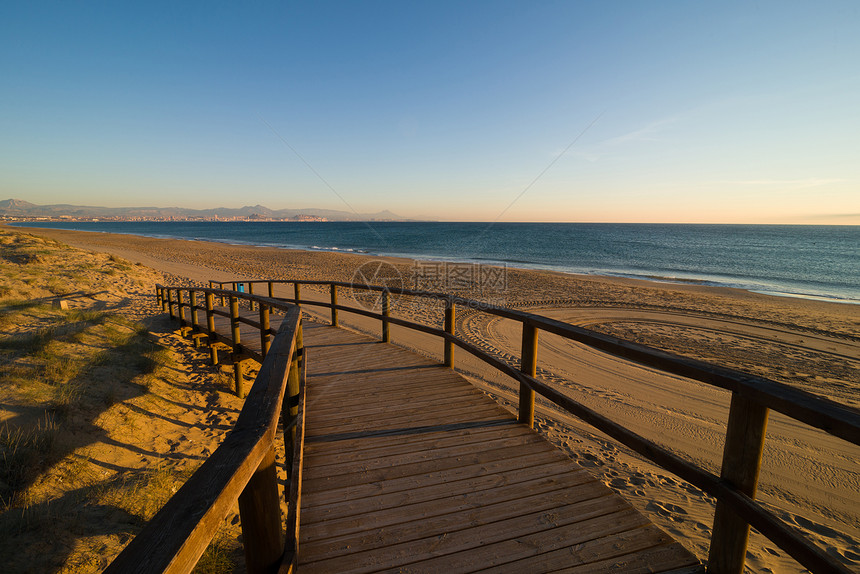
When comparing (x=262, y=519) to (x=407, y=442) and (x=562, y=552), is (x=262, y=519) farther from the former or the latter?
(x=407, y=442)

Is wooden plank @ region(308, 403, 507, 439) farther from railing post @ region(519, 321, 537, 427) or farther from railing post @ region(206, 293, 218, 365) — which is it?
railing post @ region(206, 293, 218, 365)

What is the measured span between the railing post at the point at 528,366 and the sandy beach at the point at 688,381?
6.00ft

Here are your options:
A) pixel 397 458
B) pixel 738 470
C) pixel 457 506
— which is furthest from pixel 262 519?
pixel 738 470

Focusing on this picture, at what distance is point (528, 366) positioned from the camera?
355 cm

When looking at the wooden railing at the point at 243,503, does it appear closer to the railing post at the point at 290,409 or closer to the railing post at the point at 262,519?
the railing post at the point at 262,519

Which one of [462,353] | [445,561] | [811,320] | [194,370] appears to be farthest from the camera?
[811,320]

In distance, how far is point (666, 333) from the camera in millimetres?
10648

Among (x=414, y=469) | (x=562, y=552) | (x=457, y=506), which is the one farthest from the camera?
(x=414, y=469)

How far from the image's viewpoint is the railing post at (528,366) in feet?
11.4

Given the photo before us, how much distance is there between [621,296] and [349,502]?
16.4 meters

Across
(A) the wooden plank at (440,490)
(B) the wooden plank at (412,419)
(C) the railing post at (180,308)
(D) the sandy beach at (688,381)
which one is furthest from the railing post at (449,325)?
(C) the railing post at (180,308)

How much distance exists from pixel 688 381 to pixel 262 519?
28.2 feet

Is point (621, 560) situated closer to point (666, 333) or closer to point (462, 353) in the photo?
point (462, 353)

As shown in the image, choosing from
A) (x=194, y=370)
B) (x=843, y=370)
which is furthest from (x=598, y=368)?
(x=194, y=370)
